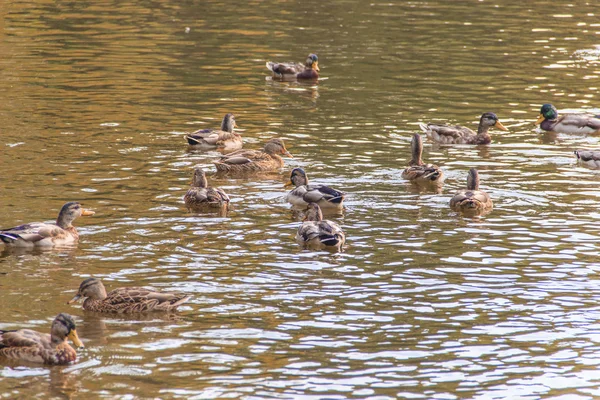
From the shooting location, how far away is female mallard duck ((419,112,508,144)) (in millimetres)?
26000

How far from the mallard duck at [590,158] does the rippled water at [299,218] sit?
0.51 m

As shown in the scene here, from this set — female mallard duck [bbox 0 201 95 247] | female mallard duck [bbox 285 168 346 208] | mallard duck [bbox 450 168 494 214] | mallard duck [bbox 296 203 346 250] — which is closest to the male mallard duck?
mallard duck [bbox 450 168 494 214]

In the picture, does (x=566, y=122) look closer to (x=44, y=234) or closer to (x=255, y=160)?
(x=255, y=160)

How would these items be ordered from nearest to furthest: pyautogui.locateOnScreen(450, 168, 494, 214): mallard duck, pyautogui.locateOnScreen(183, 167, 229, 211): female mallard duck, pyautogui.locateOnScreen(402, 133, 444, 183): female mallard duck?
pyautogui.locateOnScreen(183, 167, 229, 211): female mallard duck → pyautogui.locateOnScreen(450, 168, 494, 214): mallard duck → pyautogui.locateOnScreen(402, 133, 444, 183): female mallard duck

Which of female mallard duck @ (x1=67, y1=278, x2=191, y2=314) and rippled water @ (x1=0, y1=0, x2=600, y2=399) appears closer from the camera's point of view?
rippled water @ (x1=0, y1=0, x2=600, y2=399)

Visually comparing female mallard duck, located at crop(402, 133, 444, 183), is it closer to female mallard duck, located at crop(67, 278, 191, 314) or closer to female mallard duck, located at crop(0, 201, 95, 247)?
female mallard duck, located at crop(0, 201, 95, 247)

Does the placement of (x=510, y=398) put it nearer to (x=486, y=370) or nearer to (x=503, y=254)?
(x=486, y=370)

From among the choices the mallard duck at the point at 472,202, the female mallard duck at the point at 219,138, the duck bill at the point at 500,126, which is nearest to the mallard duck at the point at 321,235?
the mallard duck at the point at 472,202

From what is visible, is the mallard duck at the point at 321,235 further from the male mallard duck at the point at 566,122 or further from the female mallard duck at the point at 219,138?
the male mallard duck at the point at 566,122

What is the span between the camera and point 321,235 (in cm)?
1719

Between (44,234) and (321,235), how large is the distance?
14.9ft

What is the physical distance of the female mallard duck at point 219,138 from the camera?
976 inches

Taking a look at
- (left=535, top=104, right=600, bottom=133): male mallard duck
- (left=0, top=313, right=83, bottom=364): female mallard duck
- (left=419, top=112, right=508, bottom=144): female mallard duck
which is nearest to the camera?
(left=0, top=313, right=83, bottom=364): female mallard duck

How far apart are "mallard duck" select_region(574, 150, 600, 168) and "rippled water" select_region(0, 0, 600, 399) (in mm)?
512
